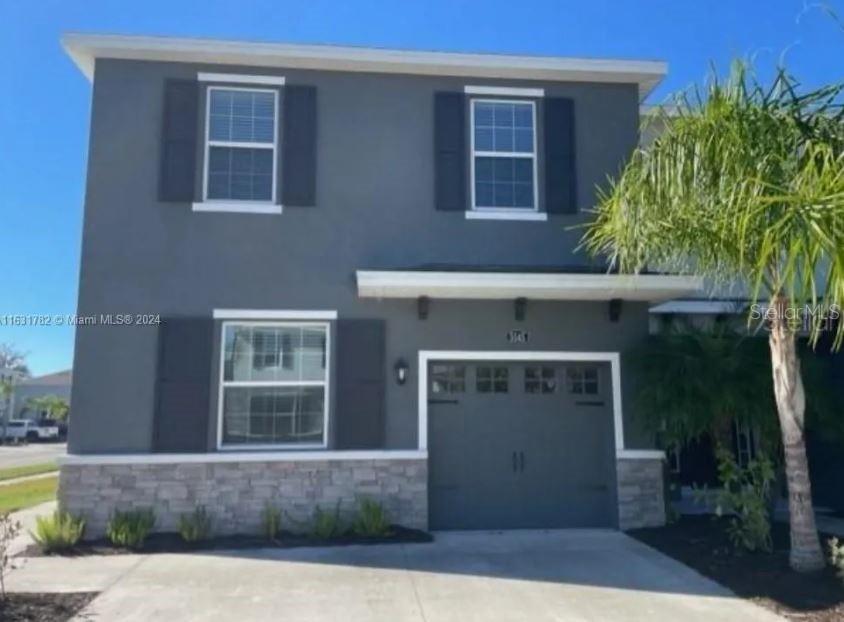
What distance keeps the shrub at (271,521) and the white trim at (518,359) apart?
84.5 inches

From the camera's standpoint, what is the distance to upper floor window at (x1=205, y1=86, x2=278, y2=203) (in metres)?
10.1

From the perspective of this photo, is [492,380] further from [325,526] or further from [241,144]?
[241,144]

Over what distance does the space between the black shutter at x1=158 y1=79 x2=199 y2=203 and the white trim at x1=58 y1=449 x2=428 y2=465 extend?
11.7ft

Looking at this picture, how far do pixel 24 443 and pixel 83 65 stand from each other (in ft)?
149

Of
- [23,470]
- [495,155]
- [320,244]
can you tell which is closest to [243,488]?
[320,244]

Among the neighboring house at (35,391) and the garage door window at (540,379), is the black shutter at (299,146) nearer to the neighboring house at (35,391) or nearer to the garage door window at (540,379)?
the garage door window at (540,379)

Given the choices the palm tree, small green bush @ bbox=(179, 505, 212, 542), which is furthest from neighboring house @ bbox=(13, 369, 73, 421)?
the palm tree

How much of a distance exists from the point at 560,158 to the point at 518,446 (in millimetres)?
4347

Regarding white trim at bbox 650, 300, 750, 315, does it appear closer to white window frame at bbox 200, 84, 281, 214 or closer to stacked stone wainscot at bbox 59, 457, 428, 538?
stacked stone wainscot at bbox 59, 457, 428, 538

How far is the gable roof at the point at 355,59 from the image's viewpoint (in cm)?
984

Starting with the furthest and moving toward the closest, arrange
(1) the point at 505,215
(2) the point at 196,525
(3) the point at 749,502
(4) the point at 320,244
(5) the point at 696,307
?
(5) the point at 696,307 < (1) the point at 505,215 < (4) the point at 320,244 < (2) the point at 196,525 < (3) the point at 749,502

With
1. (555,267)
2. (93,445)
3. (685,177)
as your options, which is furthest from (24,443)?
(685,177)

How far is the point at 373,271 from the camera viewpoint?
9547mm

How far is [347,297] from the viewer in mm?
9922
